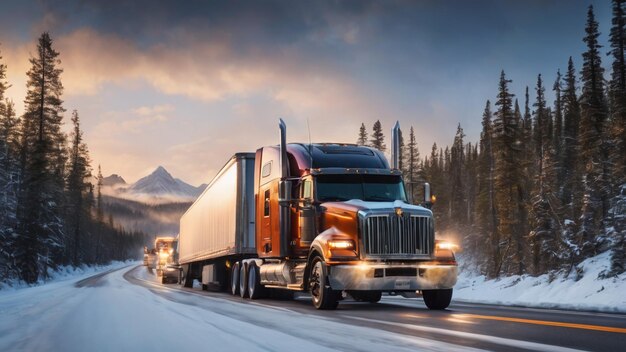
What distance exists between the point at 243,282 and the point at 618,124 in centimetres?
3042

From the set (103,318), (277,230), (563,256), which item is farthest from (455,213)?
(103,318)

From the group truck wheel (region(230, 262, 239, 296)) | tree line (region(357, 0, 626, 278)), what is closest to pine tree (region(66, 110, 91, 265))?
tree line (region(357, 0, 626, 278))

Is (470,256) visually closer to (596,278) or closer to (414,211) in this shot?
(596,278)

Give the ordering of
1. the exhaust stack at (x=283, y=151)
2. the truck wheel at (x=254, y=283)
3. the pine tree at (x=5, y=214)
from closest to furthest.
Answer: the exhaust stack at (x=283, y=151) → the truck wheel at (x=254, y=283) → the pine tree at (x=5, y=214)

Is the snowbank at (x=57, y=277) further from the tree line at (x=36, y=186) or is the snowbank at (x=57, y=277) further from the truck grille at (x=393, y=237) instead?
the truck grille at (x=393, y=237)

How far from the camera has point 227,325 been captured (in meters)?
7.59

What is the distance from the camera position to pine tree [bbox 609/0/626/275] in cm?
2683

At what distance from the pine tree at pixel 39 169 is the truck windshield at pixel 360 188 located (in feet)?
109

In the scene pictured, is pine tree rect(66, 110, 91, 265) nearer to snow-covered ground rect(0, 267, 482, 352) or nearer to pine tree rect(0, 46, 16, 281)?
pine tree rect(0, 46, 16, 281)

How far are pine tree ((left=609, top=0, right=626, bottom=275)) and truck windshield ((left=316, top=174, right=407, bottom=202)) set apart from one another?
1392 cm

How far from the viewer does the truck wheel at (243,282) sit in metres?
17.4

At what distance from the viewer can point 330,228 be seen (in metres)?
12.3

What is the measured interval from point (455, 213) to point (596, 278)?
257 feet

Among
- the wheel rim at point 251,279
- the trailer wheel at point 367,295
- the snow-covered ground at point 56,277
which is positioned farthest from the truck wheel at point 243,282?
the snow-covered ground at point 56,277
